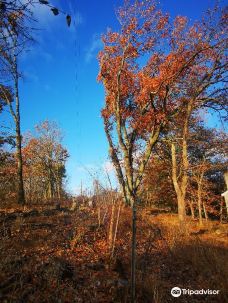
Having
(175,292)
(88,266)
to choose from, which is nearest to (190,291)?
(175,292)

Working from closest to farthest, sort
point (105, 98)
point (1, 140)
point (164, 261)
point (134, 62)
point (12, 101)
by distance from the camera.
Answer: point (164, 261) < point (1, 140) < point (12, 101) < point (134, 62) < point (105, 98)

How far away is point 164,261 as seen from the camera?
9.52 meters

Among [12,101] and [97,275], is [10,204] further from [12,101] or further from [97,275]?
[97,275]

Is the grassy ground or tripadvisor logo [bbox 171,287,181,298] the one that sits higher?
the grassy ground

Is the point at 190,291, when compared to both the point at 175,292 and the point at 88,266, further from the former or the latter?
the point at 88,266

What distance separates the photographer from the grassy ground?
6141 mm

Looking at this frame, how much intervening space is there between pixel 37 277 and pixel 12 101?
15.0 metres

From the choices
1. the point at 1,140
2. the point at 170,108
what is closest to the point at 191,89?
the point at 170,108

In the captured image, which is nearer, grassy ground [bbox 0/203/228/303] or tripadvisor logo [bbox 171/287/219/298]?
grassy ground [bbox 0/203/228/303]

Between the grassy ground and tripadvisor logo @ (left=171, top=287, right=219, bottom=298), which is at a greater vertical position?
the grassy ground

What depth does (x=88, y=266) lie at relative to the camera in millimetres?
8047

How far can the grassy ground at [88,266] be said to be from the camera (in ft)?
20.1

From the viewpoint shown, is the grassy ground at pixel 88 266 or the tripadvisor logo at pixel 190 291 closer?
the grassy ground at pixel 88 266

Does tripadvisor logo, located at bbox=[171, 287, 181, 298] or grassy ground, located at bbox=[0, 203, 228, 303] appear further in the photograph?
tripadvisor logo, located at bbox=[171, 287, 181, 298]
